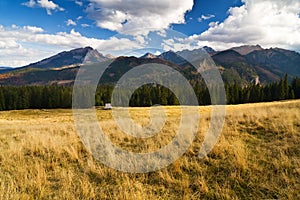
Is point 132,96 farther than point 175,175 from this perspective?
Yes

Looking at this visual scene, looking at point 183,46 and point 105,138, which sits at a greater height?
point 183,46

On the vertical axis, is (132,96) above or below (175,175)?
above

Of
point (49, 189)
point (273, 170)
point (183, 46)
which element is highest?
point (183, 46)

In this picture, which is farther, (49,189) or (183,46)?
(183,46)

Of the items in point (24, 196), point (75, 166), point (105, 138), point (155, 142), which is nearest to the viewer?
point (24, 196)

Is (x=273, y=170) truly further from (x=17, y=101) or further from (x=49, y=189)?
(x=17, y=101)

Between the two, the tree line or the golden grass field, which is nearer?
the golden grass field

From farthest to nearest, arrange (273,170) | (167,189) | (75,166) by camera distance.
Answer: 1. (75,166)
2. (273,170)
3. (167,189)

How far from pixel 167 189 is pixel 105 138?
5.43 meters

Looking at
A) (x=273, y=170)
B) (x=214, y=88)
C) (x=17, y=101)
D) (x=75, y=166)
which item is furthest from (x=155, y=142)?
(x=17, y=101)

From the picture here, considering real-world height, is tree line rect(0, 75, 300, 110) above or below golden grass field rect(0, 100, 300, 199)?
above

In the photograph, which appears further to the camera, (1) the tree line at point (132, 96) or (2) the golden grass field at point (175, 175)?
(1) the tree line at point (132, 96)

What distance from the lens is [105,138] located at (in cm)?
1006

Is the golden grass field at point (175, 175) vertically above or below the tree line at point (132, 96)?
below
